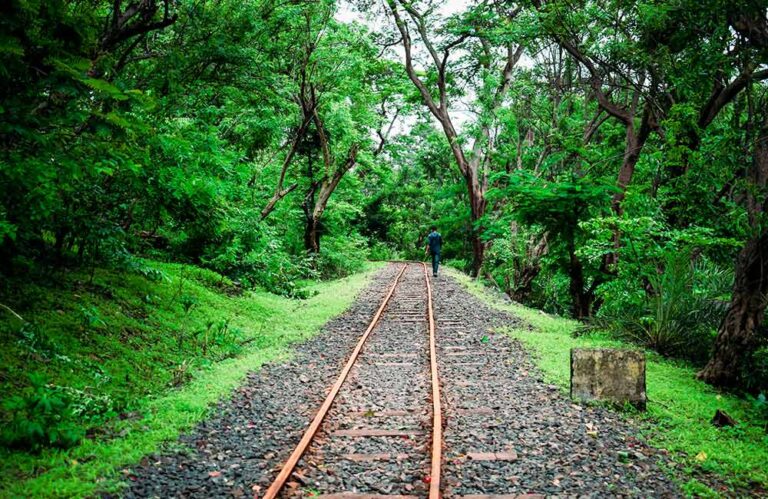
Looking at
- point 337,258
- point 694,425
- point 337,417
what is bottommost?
point 337,417

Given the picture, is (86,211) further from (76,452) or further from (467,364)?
(467,364)

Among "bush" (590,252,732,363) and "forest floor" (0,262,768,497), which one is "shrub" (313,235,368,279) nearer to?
"forest floor" (0,262,768,497)

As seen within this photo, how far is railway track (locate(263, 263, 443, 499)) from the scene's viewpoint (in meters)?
4.38

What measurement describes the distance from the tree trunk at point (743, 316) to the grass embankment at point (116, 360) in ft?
22.1

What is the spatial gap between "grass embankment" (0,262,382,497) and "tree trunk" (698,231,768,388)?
22.1 ft

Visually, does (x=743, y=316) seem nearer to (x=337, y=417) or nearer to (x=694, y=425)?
(x=694, y=425)

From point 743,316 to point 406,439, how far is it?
509 cm

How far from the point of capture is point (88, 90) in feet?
15.1

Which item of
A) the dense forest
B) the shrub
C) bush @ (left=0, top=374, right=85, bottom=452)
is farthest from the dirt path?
the shrub

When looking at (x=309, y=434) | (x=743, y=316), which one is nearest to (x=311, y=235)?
(x=743, y=316)

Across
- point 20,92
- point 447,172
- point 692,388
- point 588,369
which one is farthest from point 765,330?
point 447,172

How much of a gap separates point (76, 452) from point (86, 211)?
177 inches

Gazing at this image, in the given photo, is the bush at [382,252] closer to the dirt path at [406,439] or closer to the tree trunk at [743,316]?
the dirt path at [406,439]

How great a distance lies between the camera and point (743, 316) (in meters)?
7.07
